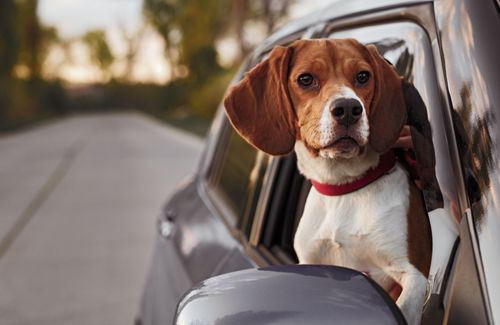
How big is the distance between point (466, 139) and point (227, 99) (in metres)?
0.49

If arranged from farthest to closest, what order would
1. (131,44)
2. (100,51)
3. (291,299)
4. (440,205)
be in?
(100,51) < (131,44) < (440,205) < (291,299)

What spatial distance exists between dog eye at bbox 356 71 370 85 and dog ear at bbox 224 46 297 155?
16 cm

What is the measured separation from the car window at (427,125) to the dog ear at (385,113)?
0.05 m

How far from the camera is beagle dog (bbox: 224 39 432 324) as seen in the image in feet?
4.83

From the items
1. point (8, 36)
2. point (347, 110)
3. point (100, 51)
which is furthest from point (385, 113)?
point (100, 51)

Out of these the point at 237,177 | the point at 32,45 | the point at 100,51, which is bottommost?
the point at 100,51

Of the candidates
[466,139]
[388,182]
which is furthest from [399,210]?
[466,139]

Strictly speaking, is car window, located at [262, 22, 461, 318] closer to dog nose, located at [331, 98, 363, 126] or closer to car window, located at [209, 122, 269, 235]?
dog nose, located at [331, 98, 363, 126]

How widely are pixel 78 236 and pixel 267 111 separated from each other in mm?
8150

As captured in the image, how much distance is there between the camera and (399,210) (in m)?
1.49

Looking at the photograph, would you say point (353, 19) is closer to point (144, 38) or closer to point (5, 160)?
point (5, 160)

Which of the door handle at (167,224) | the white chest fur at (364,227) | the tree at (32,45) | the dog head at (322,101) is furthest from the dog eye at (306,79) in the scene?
the tree at (32,45)

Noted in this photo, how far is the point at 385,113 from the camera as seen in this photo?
1.49 metres

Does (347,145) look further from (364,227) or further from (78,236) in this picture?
(78,236)
